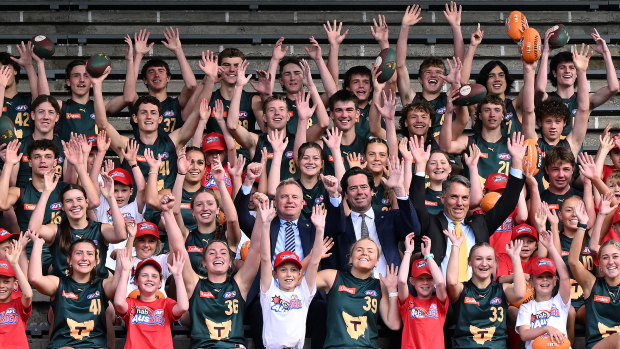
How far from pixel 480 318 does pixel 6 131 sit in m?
4.11

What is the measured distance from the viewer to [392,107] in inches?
390

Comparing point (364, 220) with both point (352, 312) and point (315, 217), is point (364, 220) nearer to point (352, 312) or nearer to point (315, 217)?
point (315, 217)

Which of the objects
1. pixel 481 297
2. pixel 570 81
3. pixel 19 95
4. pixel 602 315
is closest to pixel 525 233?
pixel 481 297

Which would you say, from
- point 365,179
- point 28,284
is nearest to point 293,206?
point 365,179

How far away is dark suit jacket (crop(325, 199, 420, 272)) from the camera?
8.94 m

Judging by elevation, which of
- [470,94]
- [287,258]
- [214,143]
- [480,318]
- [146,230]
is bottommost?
[480,318]

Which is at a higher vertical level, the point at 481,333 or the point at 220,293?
the point at 220,293

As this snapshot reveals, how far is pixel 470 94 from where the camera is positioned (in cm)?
1004

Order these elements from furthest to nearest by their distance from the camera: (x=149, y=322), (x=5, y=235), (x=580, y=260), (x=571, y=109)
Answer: (x=571, y=109)
(x=580, y=260)
(x=5, y=235)
(x=149, y=322)

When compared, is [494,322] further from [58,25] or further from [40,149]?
[58,25]

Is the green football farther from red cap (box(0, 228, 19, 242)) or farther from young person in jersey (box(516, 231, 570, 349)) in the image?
young person in jersey (box(516, 231, 570, 349))

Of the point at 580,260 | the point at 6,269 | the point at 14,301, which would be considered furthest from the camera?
the point at 580,260

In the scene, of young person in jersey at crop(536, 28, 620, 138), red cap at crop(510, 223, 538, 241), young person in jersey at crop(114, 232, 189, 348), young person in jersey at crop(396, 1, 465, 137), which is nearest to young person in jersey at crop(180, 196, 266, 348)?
young person in jersey at crop(114, 232, 189, 348)

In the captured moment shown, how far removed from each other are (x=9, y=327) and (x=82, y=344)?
20.8 inches
